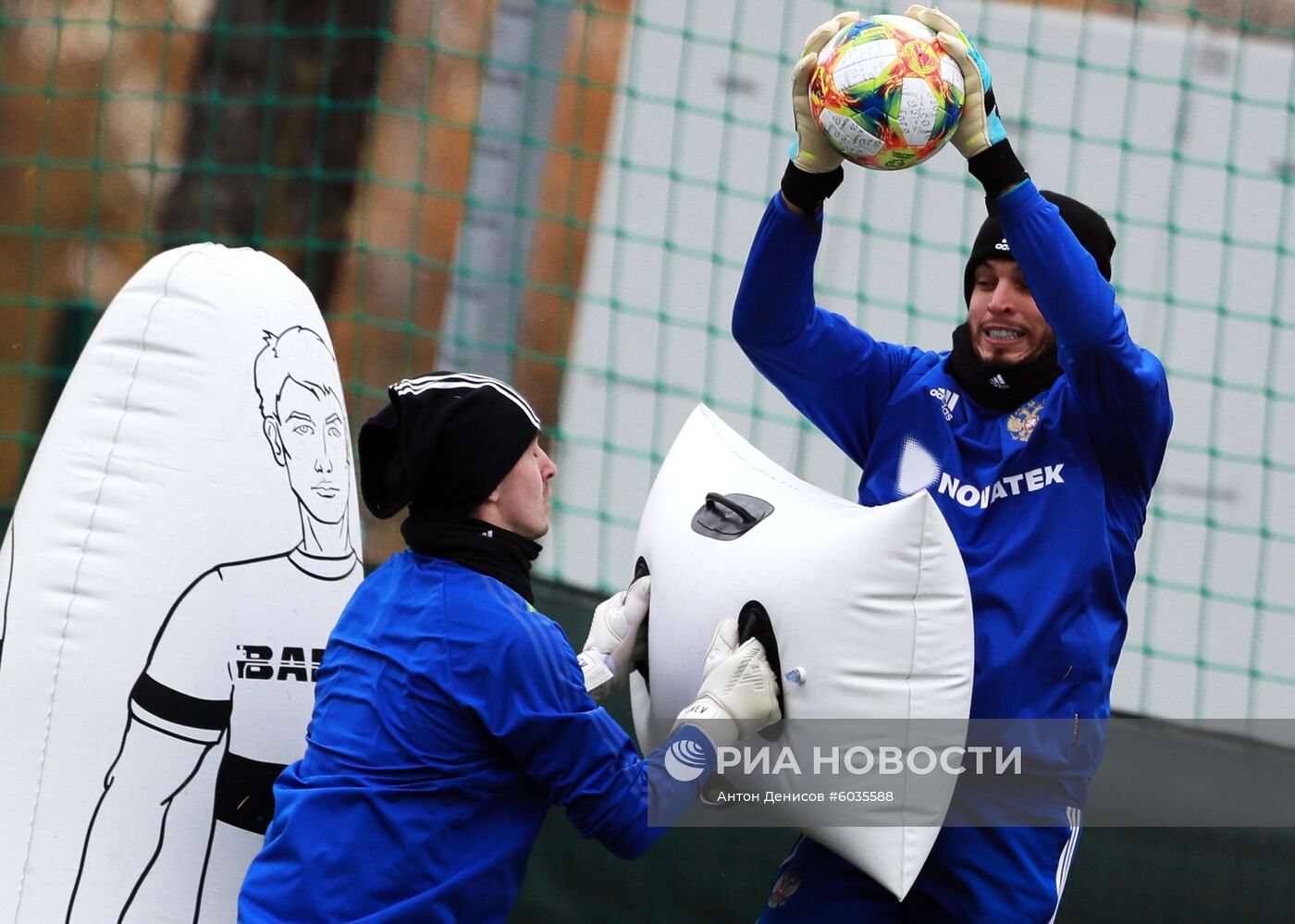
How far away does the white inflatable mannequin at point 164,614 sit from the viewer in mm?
2455

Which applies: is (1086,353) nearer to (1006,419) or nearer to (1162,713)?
(1006,419)

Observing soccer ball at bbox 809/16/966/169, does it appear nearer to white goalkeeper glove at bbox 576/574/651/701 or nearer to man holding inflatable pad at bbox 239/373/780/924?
man holding inflatable pad at bbox 239/373/780/924

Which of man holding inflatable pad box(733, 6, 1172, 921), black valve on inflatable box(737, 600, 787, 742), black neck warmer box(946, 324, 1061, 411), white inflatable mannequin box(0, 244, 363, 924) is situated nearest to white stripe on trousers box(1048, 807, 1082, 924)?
man holding inflatable pad box(733, 6, 1172, 921)

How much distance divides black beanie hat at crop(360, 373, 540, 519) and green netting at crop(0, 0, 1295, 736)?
5.99 feet

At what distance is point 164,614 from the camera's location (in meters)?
2.46

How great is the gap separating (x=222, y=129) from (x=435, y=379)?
2.59 metres

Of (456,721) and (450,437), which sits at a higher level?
(450,437)

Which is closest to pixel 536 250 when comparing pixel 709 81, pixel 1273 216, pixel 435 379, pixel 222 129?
pixel 709 81

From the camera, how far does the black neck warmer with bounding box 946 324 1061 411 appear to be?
2369 mm

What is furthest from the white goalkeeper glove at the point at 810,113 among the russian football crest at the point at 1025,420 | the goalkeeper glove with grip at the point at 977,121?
Answer: the russian football crest at the point at 1025,420

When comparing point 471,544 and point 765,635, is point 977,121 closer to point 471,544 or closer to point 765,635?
point 765,635

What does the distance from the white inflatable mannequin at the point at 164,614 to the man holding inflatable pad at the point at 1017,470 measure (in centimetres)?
80

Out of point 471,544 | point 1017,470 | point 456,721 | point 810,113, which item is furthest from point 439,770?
point 810,113

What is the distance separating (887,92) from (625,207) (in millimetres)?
2308
